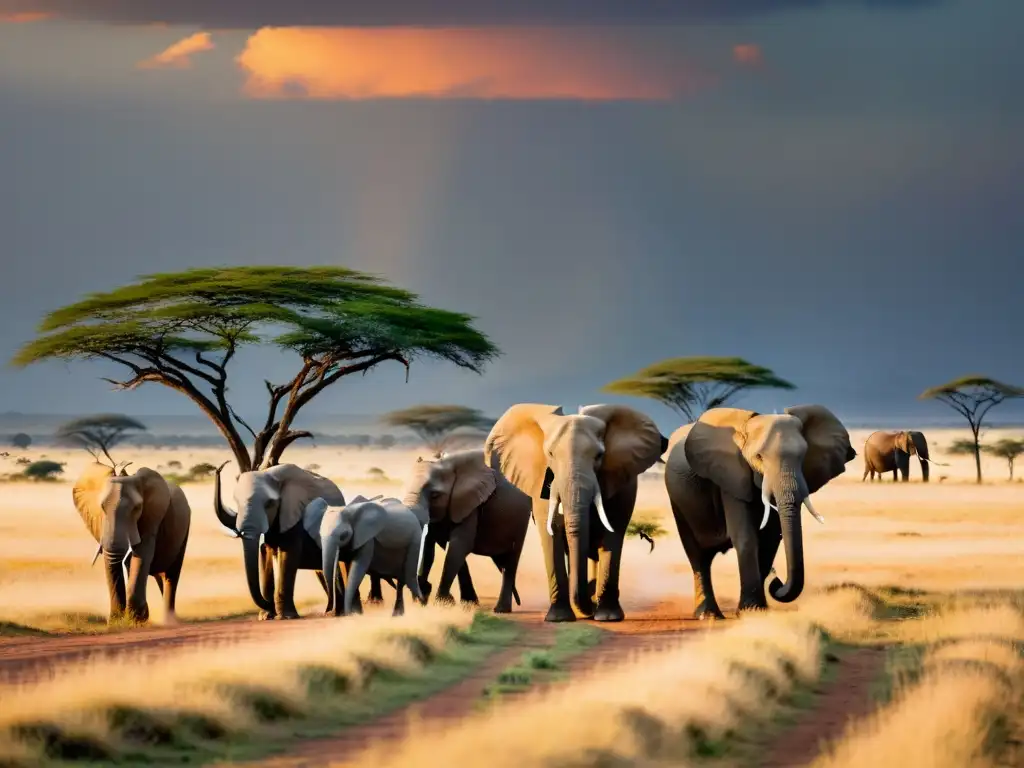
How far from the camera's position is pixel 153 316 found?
118 feet

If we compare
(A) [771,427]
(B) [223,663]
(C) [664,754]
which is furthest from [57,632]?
(C) [664,754]

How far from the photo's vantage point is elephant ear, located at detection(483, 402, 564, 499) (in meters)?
23.2

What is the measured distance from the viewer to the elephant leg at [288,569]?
23766 mm

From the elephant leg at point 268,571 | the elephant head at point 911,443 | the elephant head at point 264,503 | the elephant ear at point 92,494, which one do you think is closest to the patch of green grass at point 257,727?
the elephant head at point 264,503

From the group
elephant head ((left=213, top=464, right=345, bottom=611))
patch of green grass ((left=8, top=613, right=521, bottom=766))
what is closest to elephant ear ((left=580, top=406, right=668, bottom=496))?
elephant head ((left=213, top=464, right=345, bottom=611))

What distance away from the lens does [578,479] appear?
2216 cm

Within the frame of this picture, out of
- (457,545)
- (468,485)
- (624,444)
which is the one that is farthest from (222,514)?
(624,444)

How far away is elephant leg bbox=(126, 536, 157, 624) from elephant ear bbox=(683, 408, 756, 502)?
7.32 metres

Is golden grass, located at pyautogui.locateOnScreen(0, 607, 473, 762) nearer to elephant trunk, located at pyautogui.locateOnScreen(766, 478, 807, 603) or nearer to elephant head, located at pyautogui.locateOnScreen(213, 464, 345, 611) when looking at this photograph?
elephant trunk, located at pyautogui.locateOnScreen(766, 478, 807, 603)

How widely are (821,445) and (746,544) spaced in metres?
1.73

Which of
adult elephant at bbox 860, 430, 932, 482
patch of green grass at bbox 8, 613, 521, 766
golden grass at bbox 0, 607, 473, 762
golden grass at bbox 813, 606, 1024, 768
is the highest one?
adult elephant at bbox 860, 430, 932, 482

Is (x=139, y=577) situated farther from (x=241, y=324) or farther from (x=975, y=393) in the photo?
(x=975, y=393)

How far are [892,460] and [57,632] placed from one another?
6193cm

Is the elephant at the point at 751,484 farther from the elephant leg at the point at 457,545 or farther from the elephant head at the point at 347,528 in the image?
the elephant head at the point at 347,528
